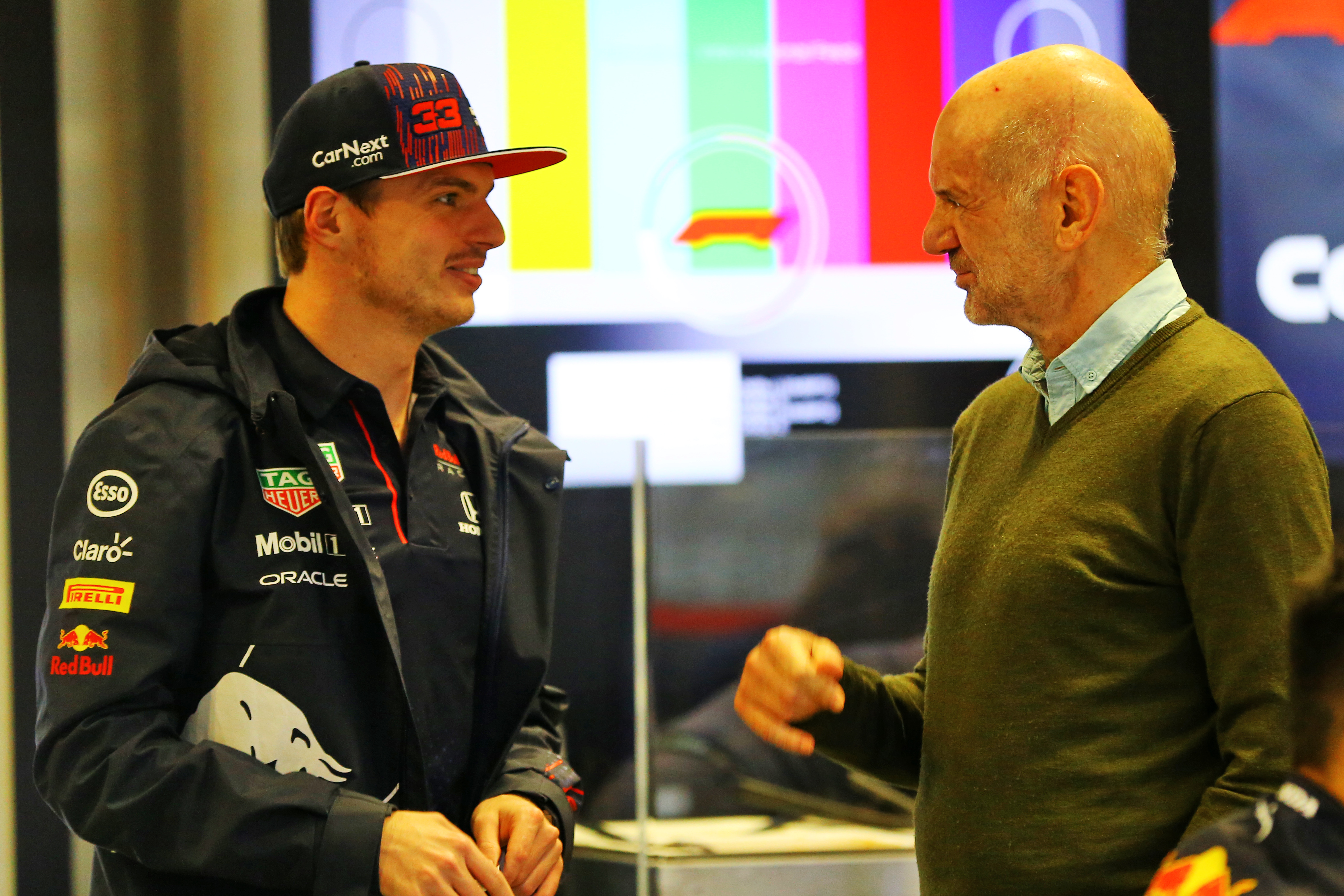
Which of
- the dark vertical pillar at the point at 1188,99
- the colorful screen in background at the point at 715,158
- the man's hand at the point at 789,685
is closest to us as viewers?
the man's hand at the point at 789,685

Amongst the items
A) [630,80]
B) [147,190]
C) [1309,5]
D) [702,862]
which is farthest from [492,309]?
[1309,5]

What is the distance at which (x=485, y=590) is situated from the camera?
148 centimetres

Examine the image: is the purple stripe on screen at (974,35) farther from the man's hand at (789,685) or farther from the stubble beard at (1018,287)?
the man's hand at (789,685)

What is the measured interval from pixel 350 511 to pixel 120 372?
1.78m

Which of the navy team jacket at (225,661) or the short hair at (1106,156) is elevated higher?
the short hair at (1106,156)

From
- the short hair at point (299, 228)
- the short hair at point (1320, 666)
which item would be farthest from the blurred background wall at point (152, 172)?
the short hair at point (1320, 666)

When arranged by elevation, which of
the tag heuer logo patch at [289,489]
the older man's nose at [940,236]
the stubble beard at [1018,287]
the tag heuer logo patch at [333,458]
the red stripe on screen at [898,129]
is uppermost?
the red stripe on screen at [898,129]

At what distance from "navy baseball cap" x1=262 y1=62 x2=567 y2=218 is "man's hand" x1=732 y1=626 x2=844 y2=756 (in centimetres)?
70

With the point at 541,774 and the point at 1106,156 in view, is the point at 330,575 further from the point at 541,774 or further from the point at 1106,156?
the point at 1106,156

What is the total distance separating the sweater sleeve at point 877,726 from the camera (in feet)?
4.46

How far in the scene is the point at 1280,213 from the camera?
3104 millimetres

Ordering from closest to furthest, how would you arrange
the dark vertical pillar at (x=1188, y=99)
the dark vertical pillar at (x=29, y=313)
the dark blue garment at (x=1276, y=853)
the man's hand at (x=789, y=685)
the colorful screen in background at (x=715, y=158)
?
the dark blue garment at (x=1276, y=853) < the man's hand at (x=789, y=685) < the dark vertical pillar at (x=29, y=313) < the colorful screen in background at (x=715, y=158) < the dark vertical pillar at (x=1188, y=99)

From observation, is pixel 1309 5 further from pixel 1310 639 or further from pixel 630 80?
pixel 1310 639

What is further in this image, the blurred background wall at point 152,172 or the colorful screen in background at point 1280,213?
the colorful screen in background at point 1280,213
